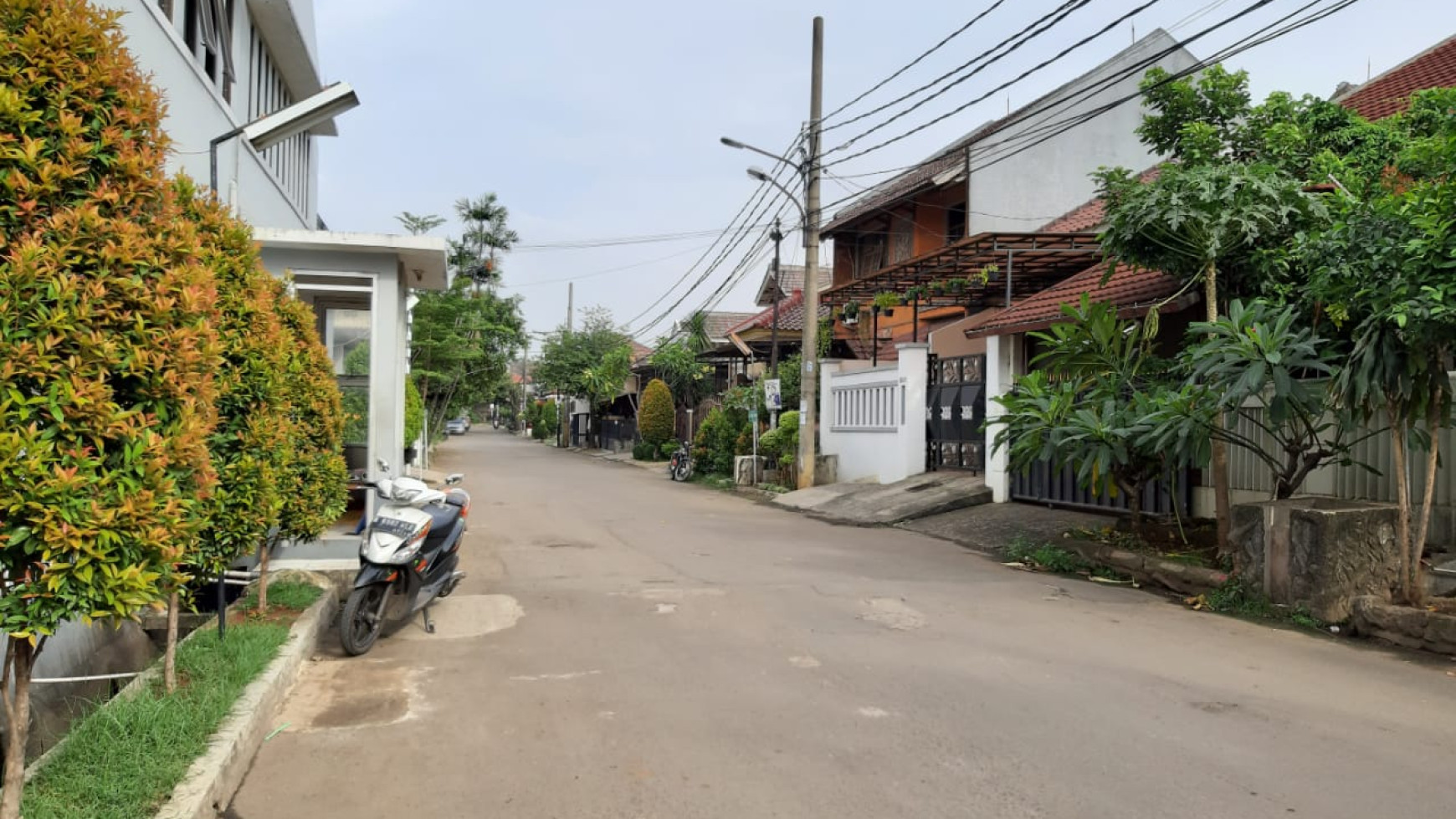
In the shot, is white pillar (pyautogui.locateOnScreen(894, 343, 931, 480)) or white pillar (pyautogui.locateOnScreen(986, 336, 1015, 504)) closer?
white pillar (pyautogui.locateOnScreen(986, 336, 1015, 504))

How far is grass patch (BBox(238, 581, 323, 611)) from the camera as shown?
7414mm

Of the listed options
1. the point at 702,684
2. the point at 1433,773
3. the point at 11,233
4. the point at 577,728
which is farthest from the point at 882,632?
the point at 11,233

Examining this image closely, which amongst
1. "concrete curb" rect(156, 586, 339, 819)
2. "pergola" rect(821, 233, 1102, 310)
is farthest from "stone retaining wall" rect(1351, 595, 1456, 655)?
"concrete curb" rect(156, 586, 339, 819)

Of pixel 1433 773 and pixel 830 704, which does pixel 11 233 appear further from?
pixel 1433 773

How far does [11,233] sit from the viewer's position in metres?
2.90

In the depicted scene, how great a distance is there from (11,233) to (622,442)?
42.8 m

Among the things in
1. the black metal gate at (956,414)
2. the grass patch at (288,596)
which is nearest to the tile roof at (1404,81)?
the black metal gate at (956,414)

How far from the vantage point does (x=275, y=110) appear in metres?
16.6

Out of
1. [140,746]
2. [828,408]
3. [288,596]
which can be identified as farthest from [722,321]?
[140,746]

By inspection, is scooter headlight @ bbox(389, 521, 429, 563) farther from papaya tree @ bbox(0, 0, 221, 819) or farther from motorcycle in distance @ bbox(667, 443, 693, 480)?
motorcycle in distance @ bbox(667, 443, 693, 480)

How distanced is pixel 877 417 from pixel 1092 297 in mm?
6415

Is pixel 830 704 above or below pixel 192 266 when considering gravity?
below

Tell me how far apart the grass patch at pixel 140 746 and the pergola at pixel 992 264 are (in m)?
11.8

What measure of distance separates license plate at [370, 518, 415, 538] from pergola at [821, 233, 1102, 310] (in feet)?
32.6
